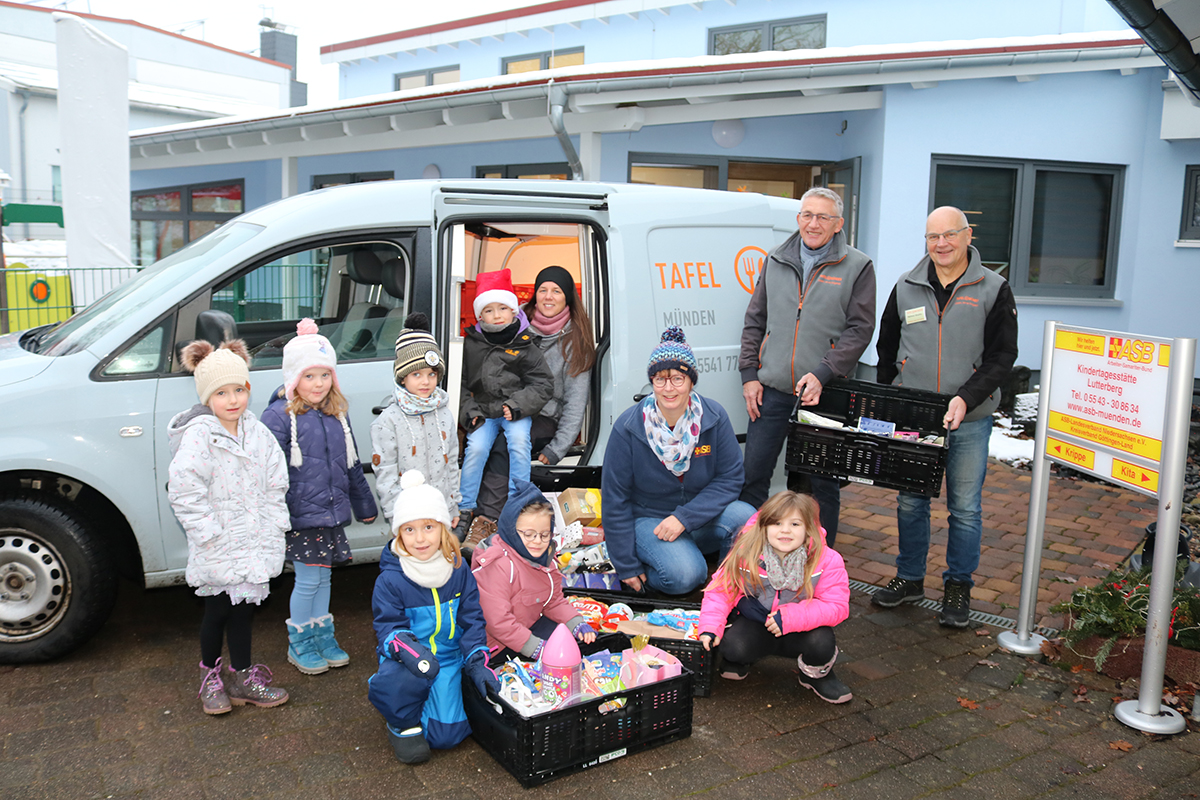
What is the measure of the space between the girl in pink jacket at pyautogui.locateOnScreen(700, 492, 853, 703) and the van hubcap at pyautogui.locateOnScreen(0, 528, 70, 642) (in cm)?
278

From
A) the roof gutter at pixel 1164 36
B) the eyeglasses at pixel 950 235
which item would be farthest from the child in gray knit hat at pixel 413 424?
the roof gutter at pixel 1164 36

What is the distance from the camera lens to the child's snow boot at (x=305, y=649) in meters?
4.09

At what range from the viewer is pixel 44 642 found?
13.1ft

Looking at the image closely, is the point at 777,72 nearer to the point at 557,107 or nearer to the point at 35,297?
the point at 557,107

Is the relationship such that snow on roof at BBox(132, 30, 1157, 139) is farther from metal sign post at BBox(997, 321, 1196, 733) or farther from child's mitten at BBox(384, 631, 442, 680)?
child's mitten at BBox(384, 631, 442, 680)

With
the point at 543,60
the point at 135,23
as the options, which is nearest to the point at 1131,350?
the point at 543,60

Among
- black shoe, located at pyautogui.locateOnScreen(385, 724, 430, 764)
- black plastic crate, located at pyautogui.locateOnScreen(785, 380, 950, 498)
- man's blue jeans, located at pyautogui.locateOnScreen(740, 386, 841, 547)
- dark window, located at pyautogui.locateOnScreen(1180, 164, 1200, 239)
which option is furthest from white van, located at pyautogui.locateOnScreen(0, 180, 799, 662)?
dark window, located at pyautogui.locateOnScreen(1180, 164, 1200, 239)

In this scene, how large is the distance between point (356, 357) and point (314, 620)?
1.27m

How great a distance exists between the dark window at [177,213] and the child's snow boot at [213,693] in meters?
14.0

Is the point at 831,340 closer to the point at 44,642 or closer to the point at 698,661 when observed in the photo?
the point at 698,661

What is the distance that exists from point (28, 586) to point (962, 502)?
4434mm

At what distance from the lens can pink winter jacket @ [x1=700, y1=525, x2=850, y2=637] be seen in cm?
389

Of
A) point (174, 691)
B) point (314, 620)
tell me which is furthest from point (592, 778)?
point (174, 691)

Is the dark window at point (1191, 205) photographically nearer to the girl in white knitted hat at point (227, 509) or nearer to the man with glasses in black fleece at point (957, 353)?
the man with glasses in black fleece at point (957, 353)
